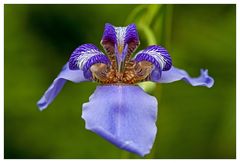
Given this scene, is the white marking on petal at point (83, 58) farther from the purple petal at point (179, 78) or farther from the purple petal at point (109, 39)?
the purple petal at point (179, 78)

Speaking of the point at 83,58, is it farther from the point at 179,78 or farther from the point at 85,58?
the point at 179,78

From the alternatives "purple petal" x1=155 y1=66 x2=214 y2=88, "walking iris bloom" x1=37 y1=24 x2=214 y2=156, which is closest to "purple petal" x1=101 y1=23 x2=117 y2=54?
"walking iris bloom" x1=37 y1=24 x2=214 y2=156

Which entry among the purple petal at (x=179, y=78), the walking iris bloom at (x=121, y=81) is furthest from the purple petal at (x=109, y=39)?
the purple petal at (x=179, y=78)

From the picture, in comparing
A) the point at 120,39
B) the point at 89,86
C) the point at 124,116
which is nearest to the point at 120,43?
the point at 120,39

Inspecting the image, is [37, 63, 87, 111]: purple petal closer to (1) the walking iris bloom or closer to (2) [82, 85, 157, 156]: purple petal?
(1) the walking iris bloom

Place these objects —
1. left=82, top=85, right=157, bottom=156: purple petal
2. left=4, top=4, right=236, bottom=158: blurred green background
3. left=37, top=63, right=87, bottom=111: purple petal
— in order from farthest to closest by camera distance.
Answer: left=4, top=4, right=236, bottom=158: blurred green background, left=37, top=63, right=87, bottom=111: purple petal, left=82, top=85, right=157, bottom=156: purple petal

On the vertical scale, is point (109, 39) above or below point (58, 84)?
above
